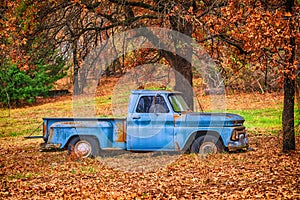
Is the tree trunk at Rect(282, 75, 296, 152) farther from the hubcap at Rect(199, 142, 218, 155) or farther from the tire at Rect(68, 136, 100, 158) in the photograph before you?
the tire at Rect(68, 136, 100, 158)

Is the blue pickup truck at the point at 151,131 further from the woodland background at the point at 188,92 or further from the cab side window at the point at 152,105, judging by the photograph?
the woodland background at the point at 188,92

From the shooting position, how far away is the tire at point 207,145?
1262cm

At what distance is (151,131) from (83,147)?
2002mm

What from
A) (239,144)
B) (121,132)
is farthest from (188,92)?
(121,132)

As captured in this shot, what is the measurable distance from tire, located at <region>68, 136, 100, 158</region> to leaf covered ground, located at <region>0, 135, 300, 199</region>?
0.24 metres

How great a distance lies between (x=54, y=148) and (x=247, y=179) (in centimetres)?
565

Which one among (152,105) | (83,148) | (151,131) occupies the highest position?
(152,105)

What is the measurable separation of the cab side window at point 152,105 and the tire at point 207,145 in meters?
1.21

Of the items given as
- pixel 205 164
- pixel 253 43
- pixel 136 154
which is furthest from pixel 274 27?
pixel 136 154

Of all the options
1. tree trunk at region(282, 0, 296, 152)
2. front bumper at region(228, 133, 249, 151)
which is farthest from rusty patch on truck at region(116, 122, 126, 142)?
tree trunk at region(282, 0, 296, 152)

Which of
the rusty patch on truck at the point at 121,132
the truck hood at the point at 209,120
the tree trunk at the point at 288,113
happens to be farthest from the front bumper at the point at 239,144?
the rusty patch on truck at the point at 121,132

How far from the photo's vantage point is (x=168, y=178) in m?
10.3

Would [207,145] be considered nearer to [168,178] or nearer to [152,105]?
[152,105]

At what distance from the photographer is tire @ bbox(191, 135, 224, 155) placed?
41.4ft
